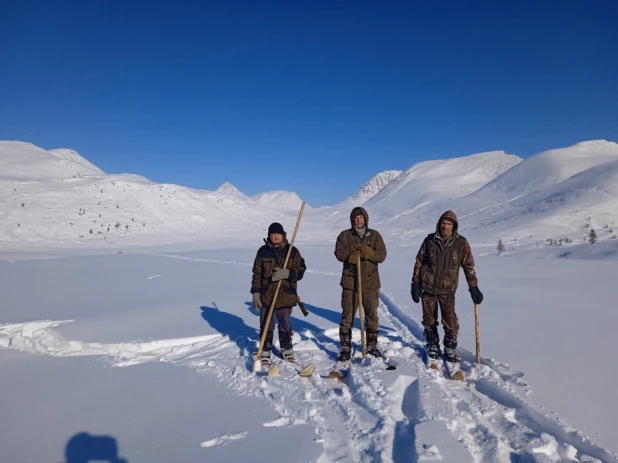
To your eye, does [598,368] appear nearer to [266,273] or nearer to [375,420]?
[375,420]

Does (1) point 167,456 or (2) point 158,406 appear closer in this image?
(1) point 167,456

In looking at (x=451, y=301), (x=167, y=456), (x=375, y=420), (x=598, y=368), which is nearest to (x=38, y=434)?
(x=167, y=456)

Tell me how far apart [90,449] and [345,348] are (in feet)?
9.27

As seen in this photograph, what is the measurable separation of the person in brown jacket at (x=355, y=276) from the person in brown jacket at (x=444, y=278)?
1.73 feet

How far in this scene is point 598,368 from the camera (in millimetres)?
4176

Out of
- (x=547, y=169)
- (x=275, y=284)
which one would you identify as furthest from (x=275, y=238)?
(x=547, y=169)

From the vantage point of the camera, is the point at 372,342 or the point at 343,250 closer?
the point at 343,250

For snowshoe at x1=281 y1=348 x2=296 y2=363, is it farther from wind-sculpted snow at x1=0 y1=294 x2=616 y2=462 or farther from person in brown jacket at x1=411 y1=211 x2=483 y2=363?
person in brown jacket at x1=411 y1=211 x2=483 y2=363

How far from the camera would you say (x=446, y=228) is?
453cm

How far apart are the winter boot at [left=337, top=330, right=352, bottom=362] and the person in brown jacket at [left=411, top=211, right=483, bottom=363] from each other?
966mm

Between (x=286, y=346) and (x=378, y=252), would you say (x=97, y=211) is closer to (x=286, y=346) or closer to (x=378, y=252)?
(x=286, y=346)

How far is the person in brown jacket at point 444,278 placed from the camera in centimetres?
455

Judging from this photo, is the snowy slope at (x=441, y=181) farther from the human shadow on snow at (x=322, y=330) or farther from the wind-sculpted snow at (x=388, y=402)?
the wind-sculpted snow at (x=388, y=402)

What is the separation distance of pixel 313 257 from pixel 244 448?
1585 centimetres
